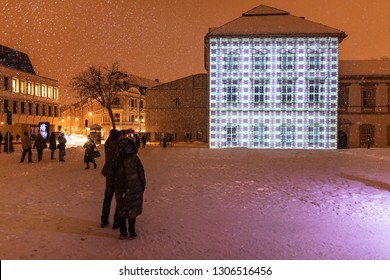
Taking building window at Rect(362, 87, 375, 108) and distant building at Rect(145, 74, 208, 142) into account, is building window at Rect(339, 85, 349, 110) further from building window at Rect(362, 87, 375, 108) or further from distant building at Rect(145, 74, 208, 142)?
distant building at Rect(145, 74, 208, 142)

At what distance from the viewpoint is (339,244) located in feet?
21.8

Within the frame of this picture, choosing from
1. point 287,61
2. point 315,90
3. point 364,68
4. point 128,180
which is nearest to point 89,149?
point 128,180

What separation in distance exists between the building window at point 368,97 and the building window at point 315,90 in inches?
251

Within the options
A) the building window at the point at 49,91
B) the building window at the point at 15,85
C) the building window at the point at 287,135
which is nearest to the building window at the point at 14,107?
the building window at the point at 15,85

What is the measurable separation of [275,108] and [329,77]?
645cm

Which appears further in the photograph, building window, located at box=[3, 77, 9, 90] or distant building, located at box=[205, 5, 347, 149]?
building window, located at box=[3, 77, 9, 90]

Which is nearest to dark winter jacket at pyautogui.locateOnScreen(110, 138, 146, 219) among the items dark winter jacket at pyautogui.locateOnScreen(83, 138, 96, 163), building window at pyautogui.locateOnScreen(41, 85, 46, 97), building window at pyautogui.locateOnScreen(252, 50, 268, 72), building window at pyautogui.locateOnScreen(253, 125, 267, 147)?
dark winter jacket at pyautogui.locateOnScreen(83, 138, 96, 163)

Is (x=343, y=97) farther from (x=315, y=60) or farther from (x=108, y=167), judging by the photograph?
(x=108, y=167)

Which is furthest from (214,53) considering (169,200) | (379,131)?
(169,200)

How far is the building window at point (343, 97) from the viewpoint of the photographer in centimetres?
4584

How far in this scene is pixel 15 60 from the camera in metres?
64.2

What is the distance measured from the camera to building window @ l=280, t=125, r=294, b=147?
42875 mm

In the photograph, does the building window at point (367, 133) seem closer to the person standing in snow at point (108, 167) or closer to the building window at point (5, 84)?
the person standing in snow at point (108, 167)

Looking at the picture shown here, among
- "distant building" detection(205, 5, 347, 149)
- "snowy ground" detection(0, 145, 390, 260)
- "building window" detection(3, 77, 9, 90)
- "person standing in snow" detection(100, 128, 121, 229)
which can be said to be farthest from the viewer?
"building window" detection(3, 77, 9, 90)
